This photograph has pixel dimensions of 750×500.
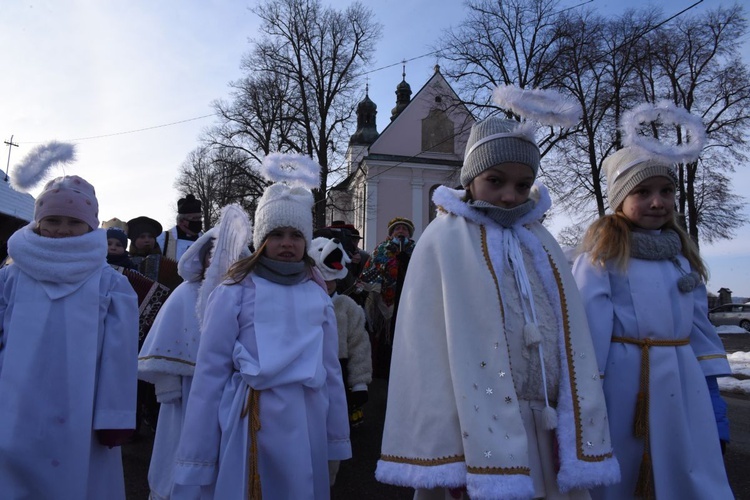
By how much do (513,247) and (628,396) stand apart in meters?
0.98

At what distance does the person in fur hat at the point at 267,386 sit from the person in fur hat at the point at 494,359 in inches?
32.8

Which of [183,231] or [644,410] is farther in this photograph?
[183,231]

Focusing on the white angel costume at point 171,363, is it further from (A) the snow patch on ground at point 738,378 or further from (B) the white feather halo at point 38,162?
(A) the snow patch on ground at point 738,378

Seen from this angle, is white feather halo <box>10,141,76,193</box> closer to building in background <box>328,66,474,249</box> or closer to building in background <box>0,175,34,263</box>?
building in background <box>0,175,34,263</box>

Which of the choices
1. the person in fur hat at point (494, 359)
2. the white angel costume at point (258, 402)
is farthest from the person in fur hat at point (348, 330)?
the person in fur hat at point (494, 359)

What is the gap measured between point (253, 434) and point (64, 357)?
1084mm

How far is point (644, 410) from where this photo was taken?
2.43 meters

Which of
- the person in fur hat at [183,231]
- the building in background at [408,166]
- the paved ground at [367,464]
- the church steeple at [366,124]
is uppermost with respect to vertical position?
the church steeple at [366,124]

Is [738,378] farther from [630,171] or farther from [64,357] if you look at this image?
[64,357]

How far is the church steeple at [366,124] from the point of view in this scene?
40.1m

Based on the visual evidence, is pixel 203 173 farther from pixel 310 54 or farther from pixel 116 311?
pixel 116 311

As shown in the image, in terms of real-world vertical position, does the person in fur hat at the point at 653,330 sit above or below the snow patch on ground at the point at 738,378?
above

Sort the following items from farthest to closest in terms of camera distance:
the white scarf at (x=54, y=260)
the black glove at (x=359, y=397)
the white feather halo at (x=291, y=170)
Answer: the black glove at (x=359, y=397)
the white feather halo at (x=291, y=170)
the white scarf at (x=54, y=260)

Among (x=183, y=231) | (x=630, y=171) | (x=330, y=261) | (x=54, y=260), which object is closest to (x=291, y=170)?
(x=330, y=261)
